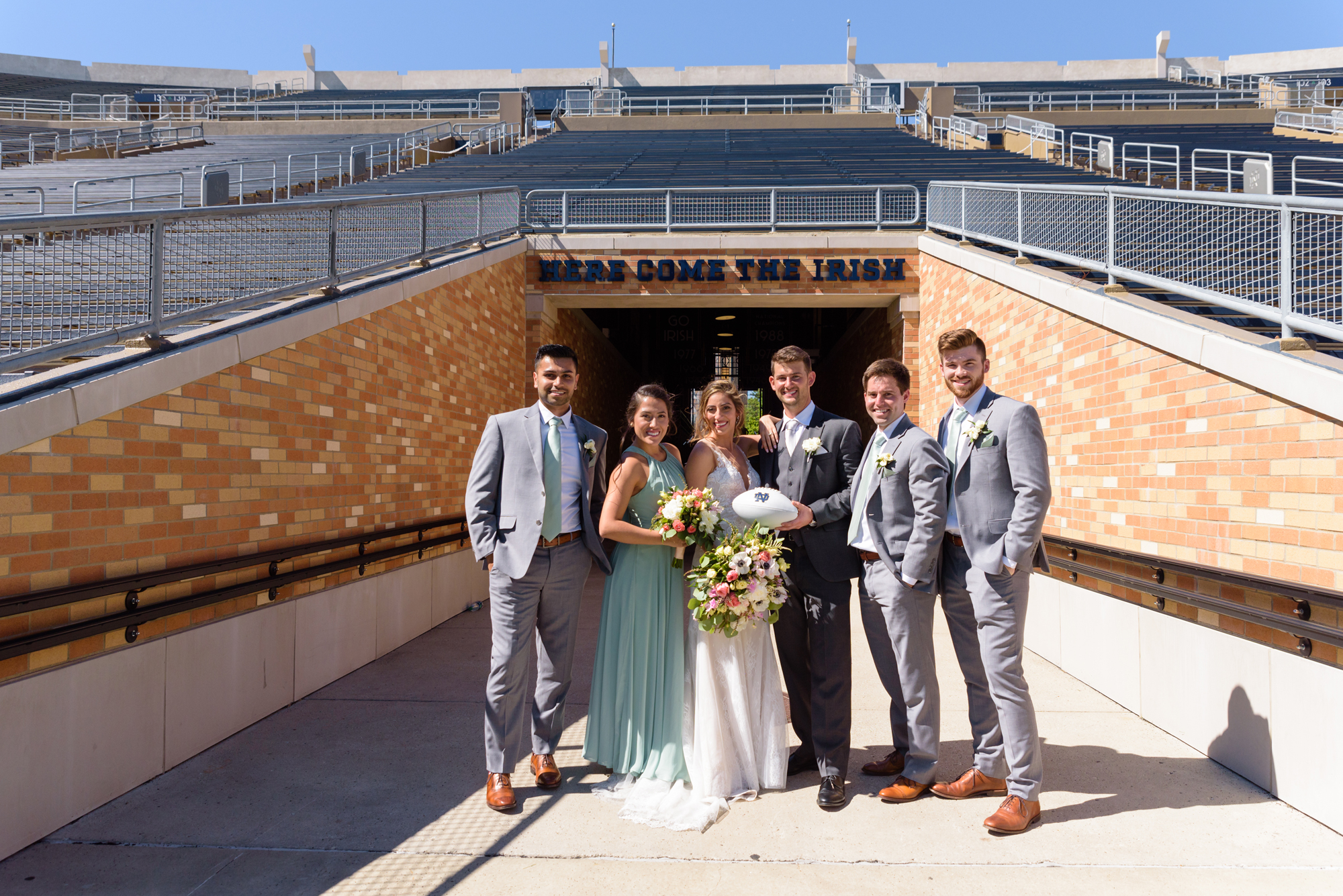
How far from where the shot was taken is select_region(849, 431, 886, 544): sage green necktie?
3.93m

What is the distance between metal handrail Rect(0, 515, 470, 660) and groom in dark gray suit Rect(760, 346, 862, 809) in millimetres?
3140

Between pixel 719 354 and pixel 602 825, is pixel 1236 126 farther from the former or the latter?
pixel 602 825

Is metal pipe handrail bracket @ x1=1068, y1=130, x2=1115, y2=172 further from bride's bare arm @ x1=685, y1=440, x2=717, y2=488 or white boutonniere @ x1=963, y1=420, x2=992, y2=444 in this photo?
bride's bare arm @ x1=685, y1=440, x2=717, y2=488

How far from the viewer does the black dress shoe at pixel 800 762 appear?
4215 mm

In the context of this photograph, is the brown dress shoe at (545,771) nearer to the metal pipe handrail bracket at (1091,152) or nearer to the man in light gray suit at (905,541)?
the man in light gray suit at (905,541)

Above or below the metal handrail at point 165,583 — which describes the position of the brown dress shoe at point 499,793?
below

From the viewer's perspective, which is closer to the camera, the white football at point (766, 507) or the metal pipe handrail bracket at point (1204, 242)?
the white football at point (766, 507)

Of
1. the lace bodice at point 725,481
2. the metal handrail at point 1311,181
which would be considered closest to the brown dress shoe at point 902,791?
the lace bodice at point 725,481

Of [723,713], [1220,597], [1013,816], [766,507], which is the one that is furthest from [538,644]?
[1220,597]

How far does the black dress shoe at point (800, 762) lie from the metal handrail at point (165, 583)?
3.32 m

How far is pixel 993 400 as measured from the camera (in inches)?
150

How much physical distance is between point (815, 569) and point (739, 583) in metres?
0.46

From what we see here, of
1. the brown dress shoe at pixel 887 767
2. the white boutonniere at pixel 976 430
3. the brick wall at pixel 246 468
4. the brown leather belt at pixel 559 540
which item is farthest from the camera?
the brown dress shoe at pixel 887 767

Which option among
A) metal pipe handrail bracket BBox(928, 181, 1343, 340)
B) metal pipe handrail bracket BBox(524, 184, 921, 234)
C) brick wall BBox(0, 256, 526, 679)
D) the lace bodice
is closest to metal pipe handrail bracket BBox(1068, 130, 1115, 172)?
metal pipe handrail bracket BBox(524, 184, 921, 234)
